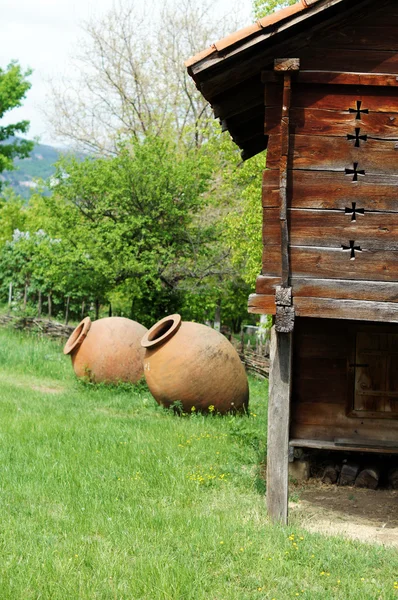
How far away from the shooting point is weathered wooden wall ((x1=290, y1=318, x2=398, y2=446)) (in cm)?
867

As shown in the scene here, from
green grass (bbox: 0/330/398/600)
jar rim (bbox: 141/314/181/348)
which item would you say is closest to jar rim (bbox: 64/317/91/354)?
jar rim (bbox: 141/314/181/348)

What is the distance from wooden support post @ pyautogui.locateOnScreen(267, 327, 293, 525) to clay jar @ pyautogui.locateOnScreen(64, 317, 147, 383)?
7.94m

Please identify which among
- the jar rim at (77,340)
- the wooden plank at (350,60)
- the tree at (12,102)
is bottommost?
the jar rim at (77,340)

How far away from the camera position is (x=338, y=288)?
22.1 ft

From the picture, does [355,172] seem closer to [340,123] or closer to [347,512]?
[340,123]

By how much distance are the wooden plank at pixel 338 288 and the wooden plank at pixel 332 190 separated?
632mm

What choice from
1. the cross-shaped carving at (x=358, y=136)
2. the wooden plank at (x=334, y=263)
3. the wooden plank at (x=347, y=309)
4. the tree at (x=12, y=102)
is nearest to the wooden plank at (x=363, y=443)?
the wooden plank at (x=347, y=309)

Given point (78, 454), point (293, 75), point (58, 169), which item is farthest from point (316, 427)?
point (58, 169)

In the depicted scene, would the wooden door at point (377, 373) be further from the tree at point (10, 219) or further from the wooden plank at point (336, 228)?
the tree at point (10, 219)

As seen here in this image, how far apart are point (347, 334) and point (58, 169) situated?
45.6 ft

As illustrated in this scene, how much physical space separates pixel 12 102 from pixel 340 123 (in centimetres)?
2712

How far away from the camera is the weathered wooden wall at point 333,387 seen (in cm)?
867

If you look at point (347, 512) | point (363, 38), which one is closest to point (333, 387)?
point (347, 512)

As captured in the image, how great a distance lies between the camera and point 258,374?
19000 mm
